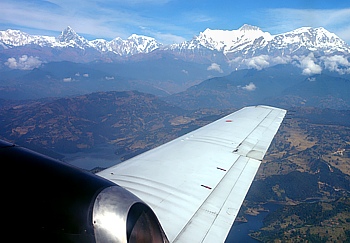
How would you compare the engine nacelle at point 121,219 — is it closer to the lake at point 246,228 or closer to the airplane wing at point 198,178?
the airplane wing at point 198,178

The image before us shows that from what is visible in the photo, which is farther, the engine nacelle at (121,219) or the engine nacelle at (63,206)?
the engine nacelle at (121,219)

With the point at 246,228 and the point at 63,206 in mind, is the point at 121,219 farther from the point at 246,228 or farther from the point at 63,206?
the point at 246,228

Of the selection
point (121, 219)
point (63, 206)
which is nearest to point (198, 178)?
point (121, 219)

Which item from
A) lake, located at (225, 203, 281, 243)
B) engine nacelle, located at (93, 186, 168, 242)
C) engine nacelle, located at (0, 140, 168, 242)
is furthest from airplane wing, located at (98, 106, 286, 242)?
lake, located at (225, 203, 281, 243)

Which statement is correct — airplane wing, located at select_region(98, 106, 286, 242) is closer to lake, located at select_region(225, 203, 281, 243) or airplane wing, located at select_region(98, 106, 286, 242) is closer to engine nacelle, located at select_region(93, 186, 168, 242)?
engine nacelle, located at select_region(93, 186, 168, 242)

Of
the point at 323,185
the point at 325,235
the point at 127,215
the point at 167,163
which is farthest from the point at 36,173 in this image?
the point at 323,185

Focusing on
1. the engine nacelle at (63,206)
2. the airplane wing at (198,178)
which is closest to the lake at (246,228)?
the airplane wing at (198,178)
